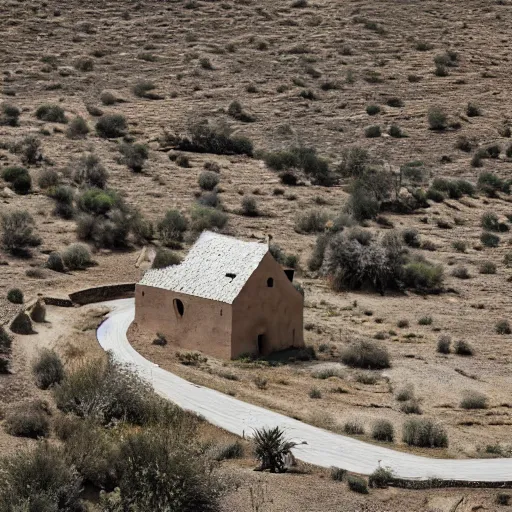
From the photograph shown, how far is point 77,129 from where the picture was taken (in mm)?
57031

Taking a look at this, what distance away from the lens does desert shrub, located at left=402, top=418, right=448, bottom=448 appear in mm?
24891

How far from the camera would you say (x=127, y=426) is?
23.3 meters

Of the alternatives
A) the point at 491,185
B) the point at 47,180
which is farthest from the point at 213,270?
the point at 491,185

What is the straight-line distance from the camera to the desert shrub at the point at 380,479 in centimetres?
2155

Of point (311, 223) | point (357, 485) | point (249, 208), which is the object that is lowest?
point (311, 223)

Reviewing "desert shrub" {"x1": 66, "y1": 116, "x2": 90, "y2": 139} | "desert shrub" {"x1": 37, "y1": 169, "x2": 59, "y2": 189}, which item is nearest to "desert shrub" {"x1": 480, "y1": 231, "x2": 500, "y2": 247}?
"desert shrub" {"x1": 37, "y1": 169, "x2": 59, "y2": 189}

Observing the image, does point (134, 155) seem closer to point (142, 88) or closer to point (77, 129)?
point (77, 129)

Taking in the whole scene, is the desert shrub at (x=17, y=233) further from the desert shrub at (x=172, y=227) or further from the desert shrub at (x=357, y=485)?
the desert shrub at (x=357, y=485)

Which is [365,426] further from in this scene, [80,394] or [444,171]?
[444,171]

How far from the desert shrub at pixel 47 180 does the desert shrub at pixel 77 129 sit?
7224mm

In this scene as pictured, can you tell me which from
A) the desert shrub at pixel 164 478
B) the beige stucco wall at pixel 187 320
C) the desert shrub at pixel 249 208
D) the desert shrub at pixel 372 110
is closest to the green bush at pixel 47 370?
the beige stucco wall at pixel 187 320

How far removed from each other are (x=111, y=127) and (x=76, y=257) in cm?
1853

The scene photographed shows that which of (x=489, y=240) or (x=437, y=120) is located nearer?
(x=489, y=240)

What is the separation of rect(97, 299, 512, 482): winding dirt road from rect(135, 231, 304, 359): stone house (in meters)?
2.53
